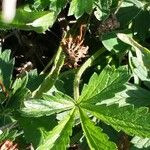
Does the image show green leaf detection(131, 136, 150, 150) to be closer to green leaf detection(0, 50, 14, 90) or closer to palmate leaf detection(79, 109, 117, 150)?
palmate leaf detection(79, 109, 117, 150)

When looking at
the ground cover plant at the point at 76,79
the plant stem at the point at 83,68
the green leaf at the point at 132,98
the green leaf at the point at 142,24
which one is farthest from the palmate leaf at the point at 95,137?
the green leaf at the point at 142,24

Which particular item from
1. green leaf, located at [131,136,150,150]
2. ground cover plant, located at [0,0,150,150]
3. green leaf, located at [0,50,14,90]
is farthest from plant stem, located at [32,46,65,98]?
green leaf, located at [131,136,150,150]

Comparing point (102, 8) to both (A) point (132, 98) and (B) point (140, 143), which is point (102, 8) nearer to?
(A) point (132, 98)

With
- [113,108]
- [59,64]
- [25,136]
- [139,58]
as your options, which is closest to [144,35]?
[139,58]

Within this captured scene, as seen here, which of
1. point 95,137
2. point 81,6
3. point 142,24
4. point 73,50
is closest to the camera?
point 95,137

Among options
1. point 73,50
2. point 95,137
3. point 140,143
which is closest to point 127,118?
point 95,137

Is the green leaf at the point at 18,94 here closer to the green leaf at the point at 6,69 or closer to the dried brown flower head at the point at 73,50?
the green leaf at the point at 6,69
